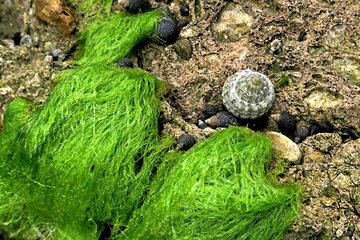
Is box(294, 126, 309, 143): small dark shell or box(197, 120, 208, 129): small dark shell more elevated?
box(197, 120, 208, 129): small dark shell

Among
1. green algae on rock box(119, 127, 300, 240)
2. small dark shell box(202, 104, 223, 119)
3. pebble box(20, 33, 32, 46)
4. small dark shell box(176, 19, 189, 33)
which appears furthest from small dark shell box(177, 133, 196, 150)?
pebble box(20, 33, 32, 46)

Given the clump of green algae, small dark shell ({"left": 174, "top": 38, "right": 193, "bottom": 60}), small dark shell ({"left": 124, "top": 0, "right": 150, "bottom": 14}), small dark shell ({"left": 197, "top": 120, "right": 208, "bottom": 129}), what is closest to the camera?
the clump of green algae

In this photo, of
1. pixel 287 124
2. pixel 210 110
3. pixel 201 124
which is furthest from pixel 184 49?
pixel 287 124

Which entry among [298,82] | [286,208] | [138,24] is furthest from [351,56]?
[138,24]

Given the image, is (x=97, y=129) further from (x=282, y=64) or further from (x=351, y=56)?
(x=351, y=56)

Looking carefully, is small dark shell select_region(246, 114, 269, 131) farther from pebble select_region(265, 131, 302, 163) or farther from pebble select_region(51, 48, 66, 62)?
pebble select_region(51, 48, 66, 62)

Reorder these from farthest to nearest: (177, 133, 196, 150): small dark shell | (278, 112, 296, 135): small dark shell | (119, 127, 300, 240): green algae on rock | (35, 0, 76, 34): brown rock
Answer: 1. (35, 0, 76, 34): brown rock
2. (278, 112, 296, 135): small dark shell
3. (177, 133, 196, 150): small dark shell
4. (119, 127, 300, 240): green algae on rock

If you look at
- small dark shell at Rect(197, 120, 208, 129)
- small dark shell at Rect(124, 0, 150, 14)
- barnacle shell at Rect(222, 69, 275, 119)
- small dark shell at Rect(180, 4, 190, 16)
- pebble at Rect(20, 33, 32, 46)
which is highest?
small dark shell at Rect(124, 0, 150, 14)
